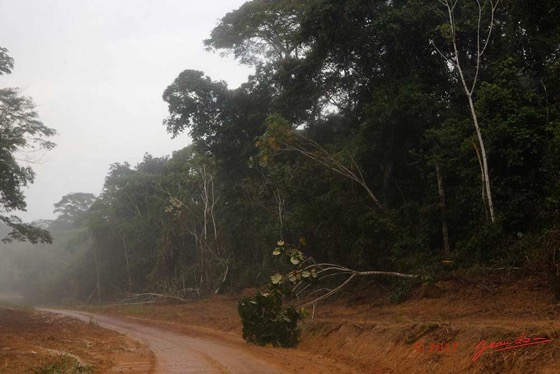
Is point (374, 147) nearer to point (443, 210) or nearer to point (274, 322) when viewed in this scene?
point (443, 210)

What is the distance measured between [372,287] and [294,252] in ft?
15.5

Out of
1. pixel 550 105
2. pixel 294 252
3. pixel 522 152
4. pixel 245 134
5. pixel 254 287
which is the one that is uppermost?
pixel 245 134

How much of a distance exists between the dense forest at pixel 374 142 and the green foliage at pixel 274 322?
458cm

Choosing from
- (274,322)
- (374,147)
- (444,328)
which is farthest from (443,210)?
(444,328)

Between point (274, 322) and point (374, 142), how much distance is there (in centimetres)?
841

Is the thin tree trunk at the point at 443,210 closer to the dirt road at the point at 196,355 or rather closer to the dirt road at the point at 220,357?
the dirt road at the point at 220,357

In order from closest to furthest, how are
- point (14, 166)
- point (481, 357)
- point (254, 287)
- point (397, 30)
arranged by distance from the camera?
point (481, 357) < point (397, 30) < point (14, 166) < point (254, 287)

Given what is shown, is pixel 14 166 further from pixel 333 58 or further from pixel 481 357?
pixel 481 357

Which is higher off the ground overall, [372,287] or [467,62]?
[467,62]

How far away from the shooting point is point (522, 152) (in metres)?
14.2

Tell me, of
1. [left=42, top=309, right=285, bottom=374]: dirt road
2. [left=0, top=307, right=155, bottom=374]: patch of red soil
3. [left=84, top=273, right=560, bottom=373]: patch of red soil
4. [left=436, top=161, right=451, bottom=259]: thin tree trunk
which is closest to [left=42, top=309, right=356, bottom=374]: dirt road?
[left=42, top=309, right=285, bottom=374]: dirt road

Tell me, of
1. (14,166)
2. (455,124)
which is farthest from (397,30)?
(14,166)

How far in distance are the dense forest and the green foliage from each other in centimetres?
458

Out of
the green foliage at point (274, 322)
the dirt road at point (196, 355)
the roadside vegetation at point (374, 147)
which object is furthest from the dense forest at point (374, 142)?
the dirt road at point (196, 355)
